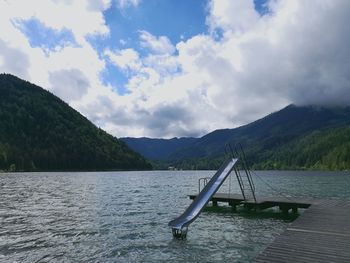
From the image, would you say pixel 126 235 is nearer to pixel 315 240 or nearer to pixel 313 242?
pixel 315 240

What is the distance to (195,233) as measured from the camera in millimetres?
29672

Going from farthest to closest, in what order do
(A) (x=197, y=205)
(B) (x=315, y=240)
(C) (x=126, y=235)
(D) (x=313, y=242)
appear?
(A) (x=197, y=205) < (C) (x=126, y=235) < (B) (x=315, y=240) < (D) (x=313, y=242)

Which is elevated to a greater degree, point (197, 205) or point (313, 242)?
point (197, 205)

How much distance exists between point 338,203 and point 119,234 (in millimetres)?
19682

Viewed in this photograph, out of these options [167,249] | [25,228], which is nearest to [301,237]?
[167,249]

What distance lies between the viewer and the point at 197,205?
98.1 feet

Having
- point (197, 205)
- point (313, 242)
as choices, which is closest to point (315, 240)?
point (313, 242)

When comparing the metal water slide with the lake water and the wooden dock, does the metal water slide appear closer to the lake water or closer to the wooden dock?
the lake water

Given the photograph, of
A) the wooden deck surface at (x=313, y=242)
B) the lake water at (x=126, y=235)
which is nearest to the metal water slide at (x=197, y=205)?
the lake water at (x=126, y=235)

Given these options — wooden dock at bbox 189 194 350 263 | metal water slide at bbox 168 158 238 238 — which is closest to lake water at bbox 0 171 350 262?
metal water slide at bbox 168 158 238 238

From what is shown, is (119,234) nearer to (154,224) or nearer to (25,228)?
(154,224)

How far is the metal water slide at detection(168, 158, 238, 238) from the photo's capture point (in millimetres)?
27391

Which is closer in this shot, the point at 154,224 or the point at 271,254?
the point at 271,254

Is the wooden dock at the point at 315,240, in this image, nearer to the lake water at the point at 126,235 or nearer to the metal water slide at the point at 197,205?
the lake water at the point at 126,235
